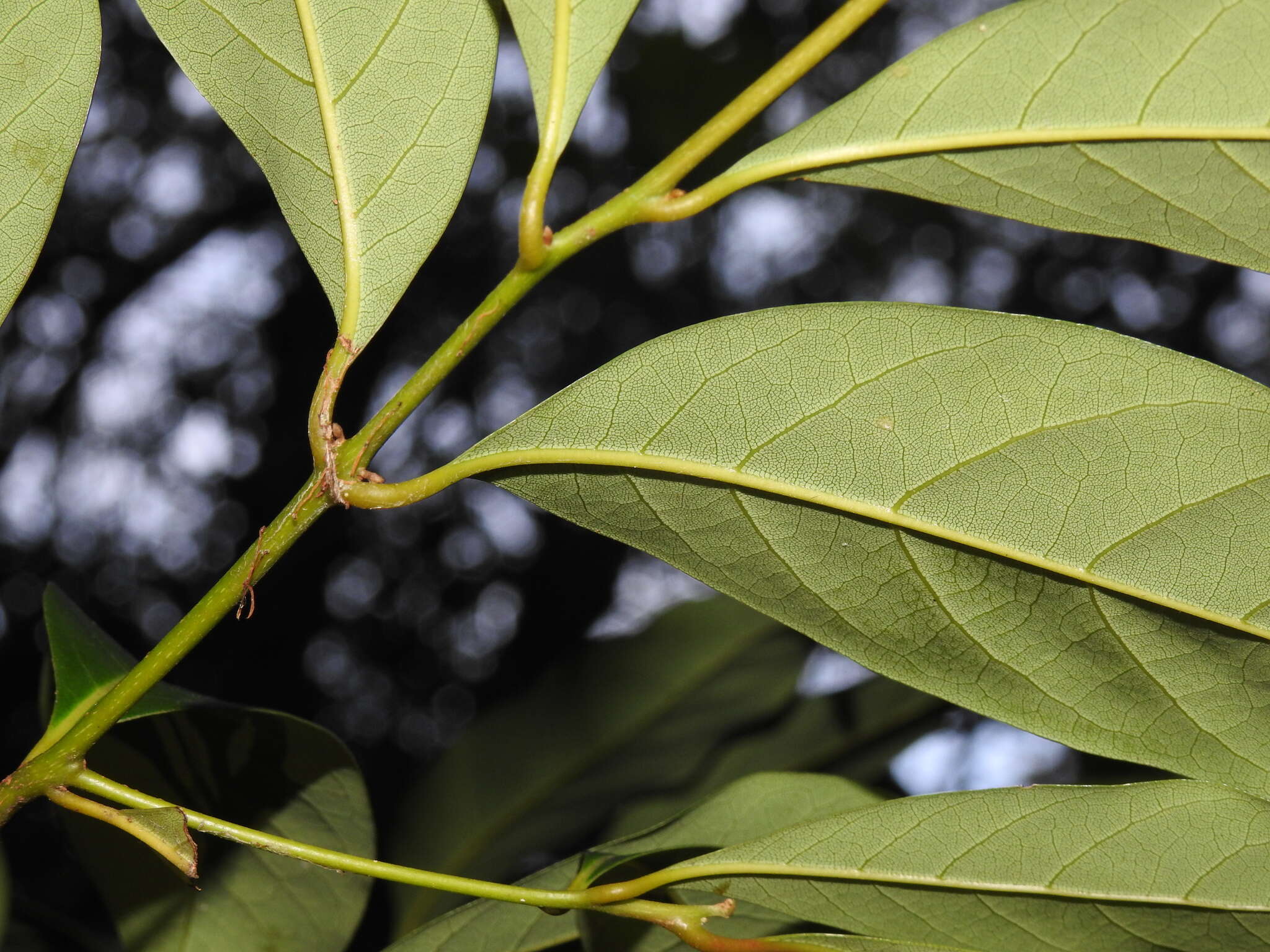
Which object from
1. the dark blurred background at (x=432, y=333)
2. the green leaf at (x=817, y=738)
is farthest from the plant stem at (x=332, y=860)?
the dark blurred background at (x=432, y=333)

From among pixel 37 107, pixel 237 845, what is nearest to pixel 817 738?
pixel 237 845

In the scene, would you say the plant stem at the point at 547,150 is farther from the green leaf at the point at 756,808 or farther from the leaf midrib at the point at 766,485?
the green leaf at the point at 756,808

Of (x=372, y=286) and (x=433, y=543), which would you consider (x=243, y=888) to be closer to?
(x=372, y=286)

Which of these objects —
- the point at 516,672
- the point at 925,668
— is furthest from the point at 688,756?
the point at 516,672

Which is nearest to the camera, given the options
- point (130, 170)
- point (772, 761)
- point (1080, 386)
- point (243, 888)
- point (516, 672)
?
point (1080, 386)

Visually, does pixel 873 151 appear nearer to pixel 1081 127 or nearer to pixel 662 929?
pixel 1081 127

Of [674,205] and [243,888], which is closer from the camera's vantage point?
[674,205]
